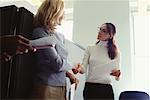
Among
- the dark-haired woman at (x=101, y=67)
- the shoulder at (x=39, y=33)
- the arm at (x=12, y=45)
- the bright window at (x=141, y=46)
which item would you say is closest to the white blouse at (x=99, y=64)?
the dark-haired woman at (x=101, y=67)

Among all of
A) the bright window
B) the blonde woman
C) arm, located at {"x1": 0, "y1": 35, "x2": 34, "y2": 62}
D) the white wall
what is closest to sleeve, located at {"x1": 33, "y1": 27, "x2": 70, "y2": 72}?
the blonde woman

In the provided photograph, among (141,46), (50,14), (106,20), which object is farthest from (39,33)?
(141,46)

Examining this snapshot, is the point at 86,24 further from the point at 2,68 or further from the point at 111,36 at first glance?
the point at 2,68

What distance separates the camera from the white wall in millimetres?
3129

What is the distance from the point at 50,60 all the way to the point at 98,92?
29.1 inches

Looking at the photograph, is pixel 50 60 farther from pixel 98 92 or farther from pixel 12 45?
pixel 98 92

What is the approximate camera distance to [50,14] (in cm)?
154

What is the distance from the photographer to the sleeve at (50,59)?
59.8 inches

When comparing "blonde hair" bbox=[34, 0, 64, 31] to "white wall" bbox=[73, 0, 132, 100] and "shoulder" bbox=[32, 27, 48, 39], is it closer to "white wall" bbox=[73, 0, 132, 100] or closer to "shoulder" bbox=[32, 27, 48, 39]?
"shoulder" bbox=[32, 27, 48, 39]

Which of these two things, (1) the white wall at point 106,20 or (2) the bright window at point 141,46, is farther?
(2) the bright window at point 141,46

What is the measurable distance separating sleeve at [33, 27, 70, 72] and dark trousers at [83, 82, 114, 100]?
24.8 inches

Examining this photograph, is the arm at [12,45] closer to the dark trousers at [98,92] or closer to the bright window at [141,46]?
the dark trousers at [98,92]

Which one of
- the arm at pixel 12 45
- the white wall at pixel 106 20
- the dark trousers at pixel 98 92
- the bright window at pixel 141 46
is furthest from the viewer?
the bright window at pixel 141 46

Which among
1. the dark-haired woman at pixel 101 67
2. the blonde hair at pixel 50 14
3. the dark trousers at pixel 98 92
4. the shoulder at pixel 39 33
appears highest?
the blonde hair at pixel 50 14
